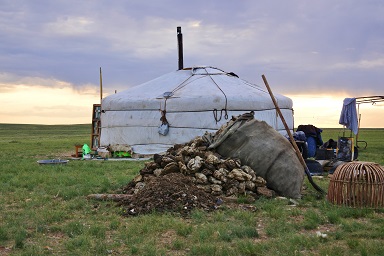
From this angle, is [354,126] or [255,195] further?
[354,126]

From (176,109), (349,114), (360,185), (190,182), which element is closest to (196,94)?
(176,109)

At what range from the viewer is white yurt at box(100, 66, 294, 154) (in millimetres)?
14438

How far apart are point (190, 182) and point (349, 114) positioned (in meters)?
8.25

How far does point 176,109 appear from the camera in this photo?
1457 cm

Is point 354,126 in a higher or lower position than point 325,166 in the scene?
higher

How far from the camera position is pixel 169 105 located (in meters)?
14.6

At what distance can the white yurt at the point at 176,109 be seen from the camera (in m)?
14.4

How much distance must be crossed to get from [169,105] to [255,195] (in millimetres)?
7498

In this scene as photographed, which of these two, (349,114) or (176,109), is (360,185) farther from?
(176,109)

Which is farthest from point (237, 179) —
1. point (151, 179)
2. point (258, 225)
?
point (258, 225)

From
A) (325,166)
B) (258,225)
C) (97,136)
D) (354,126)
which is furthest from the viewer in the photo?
(97,136)

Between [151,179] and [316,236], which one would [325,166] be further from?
[316,236]

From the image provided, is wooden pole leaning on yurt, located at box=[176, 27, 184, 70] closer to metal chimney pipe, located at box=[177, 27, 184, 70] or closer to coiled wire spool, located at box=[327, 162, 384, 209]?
metal chimney pipe, located at box=[177, 27, 184, 70]

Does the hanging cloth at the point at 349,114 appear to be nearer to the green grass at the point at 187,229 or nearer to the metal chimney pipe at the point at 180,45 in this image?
the metal chimney pipe at the point at 180,45
